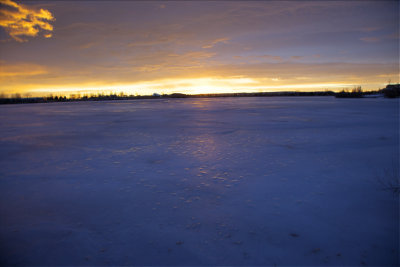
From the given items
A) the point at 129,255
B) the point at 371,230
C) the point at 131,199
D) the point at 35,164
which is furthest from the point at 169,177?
the point at 35,164

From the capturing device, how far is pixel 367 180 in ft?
12.4

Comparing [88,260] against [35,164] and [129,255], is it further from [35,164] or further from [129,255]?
[35,164]

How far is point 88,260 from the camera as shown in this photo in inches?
82.0

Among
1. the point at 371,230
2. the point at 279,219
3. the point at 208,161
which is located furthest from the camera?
the point at 208,161

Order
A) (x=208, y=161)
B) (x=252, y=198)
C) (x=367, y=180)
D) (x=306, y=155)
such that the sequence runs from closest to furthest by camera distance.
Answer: (x=252, y=198) < (x=367, y=180) < (x=208, y=161) < (x=306, y=155)

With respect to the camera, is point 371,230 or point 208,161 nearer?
point 371,230

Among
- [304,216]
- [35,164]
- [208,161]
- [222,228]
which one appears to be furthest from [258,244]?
[35,164]

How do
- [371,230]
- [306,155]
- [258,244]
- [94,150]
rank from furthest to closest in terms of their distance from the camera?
1. [94,150]
2. [306,155]
3. [371,230]
4. [258,244]

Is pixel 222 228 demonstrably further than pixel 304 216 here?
No

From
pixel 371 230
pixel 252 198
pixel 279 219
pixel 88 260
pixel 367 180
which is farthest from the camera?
pixel 367 180

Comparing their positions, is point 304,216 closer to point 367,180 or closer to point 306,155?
point 367,180

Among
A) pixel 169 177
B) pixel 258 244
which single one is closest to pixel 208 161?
pixel 169 177

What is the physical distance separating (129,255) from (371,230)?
2598 mm

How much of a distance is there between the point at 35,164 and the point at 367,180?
6556 millimetres
